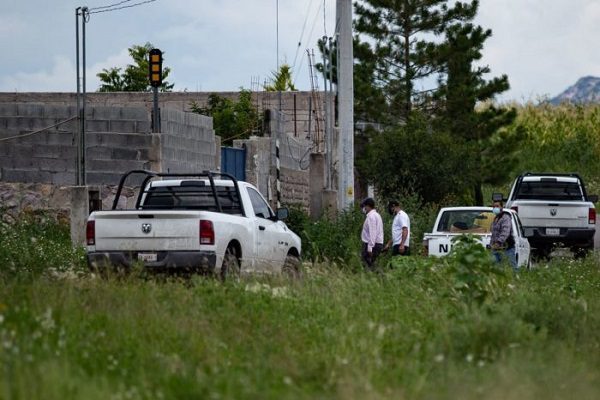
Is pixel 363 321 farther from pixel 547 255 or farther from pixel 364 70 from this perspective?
pixel 364 70

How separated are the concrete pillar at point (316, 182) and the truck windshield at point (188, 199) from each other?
1523cm

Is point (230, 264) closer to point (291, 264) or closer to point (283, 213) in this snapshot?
point (283, 213)

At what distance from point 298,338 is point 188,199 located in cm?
800

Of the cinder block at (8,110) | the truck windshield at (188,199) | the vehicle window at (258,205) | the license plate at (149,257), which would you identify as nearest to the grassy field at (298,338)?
the license plate at (149,257)

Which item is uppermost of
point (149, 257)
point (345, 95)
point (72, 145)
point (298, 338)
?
point (345, 95)

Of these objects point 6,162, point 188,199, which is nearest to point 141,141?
point 6,162

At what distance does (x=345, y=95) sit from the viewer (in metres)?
28.8

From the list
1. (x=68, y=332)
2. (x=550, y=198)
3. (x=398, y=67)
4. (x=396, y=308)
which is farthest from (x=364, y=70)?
(x=68, y=332)

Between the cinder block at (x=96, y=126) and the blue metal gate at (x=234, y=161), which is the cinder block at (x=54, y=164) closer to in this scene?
the cinder block at (x=96, y=126)

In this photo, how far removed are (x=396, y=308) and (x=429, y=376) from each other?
3.32 metres

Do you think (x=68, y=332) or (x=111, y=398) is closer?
(x=111, y=398)

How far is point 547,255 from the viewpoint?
31281mm

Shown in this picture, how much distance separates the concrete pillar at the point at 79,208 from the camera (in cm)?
2472

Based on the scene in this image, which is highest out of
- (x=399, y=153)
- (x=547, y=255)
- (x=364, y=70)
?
(x=364, y=70)
